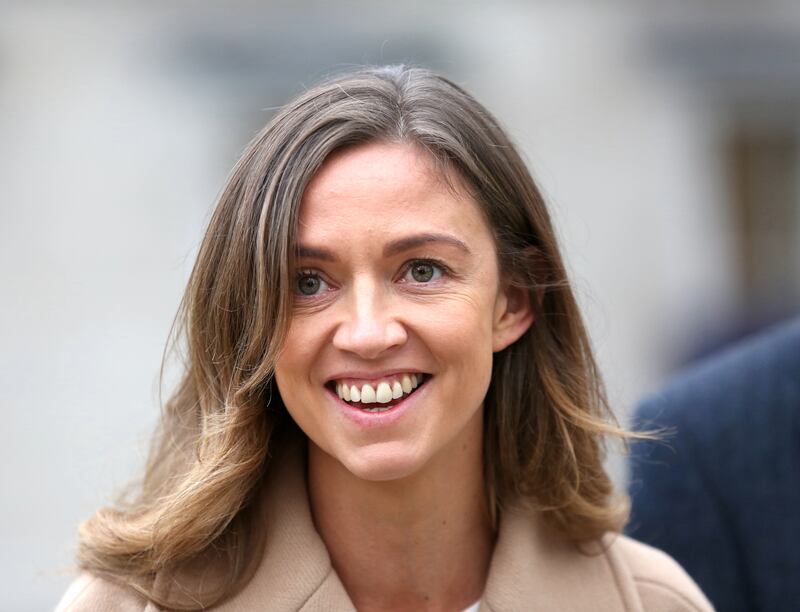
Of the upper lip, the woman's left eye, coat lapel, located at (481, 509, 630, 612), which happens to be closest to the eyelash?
the woman's left eye

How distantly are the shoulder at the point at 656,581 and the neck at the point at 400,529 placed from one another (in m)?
0.35

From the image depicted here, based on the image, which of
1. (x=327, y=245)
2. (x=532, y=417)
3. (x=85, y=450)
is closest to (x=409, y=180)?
(x=327, y=245)

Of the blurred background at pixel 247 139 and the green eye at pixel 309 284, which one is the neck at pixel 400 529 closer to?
the green eye at pixel 309 284

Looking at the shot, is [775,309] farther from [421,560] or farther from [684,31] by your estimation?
[421,560]

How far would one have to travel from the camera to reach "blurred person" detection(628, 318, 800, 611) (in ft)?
10.8

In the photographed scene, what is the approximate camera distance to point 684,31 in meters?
10.4

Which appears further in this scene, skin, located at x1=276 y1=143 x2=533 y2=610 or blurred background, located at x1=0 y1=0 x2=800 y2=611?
blurred background, located at x1=0 y1=0 x2=800 y2=611

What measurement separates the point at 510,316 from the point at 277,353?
55 centimetres

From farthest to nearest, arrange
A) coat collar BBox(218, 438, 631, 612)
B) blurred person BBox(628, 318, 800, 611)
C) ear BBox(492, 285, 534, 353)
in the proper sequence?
blurred person BBox(628, 318, 800, 611) < ear BBox(492, 285, 534, 353) < coat collar BBox(218, 438, 631, 612)

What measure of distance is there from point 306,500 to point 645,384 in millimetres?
7795

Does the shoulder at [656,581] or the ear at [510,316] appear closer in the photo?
the ear at [510,316]

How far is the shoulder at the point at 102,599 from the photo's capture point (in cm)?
255

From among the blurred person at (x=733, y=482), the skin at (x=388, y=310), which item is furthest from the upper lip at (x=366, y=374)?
the blurred person at (x=733, y=482)

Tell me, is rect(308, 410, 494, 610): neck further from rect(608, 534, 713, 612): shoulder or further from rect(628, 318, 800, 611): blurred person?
rect(628, 318, 800, 611): blurred person
